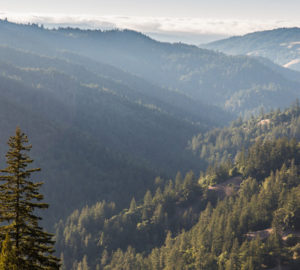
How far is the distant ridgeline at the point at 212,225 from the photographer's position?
82.1m

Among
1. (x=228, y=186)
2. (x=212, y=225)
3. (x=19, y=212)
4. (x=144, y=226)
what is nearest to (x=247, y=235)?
(x=212, y=225)

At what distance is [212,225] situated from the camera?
102m

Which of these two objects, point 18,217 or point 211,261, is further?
point 211,261

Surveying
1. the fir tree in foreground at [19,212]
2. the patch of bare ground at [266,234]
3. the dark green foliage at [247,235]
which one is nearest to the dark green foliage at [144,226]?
the dark green foliage at [247,235]

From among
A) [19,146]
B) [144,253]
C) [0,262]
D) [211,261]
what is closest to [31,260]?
[0,262]

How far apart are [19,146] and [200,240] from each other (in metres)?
80.6

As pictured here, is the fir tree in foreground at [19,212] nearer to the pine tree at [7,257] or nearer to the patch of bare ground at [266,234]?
the pine tree at [7,257]

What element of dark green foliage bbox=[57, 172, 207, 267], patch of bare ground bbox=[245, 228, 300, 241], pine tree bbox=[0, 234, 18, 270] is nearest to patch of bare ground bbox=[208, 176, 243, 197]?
dark green foliage bbox=[57, 172, 207, 267]

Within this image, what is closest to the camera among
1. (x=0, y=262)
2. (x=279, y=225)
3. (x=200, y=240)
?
(x=0, y=262)

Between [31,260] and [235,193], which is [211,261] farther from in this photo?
[31,260]

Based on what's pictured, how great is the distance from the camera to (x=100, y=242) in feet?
448

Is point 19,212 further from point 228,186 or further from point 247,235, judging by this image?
point 228,186

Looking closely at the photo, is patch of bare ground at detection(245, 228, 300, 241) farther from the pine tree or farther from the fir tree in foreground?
the pine tree

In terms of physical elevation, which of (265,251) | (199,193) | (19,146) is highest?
(19,146)
